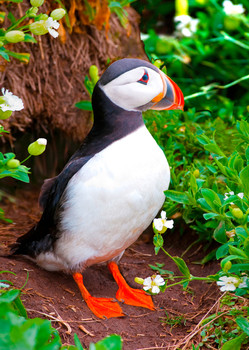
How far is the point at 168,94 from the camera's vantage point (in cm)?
276

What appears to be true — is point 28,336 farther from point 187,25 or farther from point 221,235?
point 187,25

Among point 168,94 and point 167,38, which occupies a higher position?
point 168,94

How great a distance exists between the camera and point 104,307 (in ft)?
9.17

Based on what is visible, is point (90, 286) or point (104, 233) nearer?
point (104, 233)

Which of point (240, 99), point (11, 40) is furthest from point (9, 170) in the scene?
point (240, 99)

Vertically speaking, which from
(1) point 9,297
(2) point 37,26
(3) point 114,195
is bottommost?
(3) point 114,195

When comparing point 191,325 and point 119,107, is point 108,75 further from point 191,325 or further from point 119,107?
point 191,325

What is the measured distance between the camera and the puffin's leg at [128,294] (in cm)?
293

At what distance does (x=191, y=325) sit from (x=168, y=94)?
1.10m

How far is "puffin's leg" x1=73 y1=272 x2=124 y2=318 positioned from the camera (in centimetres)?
276

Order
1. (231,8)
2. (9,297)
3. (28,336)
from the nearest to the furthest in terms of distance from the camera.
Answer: (28,336)
(9,297)
(231,8)

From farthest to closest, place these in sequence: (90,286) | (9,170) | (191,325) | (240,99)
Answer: (240,99) < (90,286) < (191,325) < (9,170)

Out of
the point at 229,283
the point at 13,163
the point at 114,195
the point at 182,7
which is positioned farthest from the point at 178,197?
the point at 182,7

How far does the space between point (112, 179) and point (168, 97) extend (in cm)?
51
